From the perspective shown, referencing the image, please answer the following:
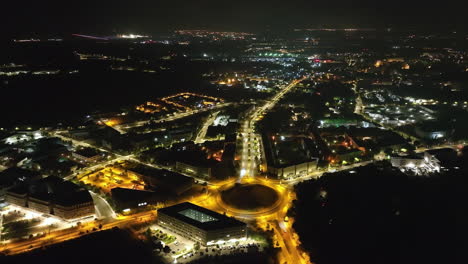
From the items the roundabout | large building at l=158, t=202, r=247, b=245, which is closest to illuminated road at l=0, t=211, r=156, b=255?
large building at l=158, t=202, r=247, b=245

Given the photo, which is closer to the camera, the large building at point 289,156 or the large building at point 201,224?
the large building at point 201,224

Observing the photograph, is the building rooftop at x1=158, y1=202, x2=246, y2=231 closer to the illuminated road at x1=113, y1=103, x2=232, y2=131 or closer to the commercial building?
the commercial building

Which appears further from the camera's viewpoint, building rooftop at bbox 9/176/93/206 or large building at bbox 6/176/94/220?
building rooftop at bbox 9/176/93/206

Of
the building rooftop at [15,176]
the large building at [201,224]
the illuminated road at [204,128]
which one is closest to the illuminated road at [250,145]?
the illuminated road at [204,128]

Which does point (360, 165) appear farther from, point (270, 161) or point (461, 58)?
point (461, 58)

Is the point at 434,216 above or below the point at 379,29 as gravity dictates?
below

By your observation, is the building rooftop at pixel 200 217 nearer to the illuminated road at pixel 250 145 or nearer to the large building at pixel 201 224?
the large building at pixel 201 224

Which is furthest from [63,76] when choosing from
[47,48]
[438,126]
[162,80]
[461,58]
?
[461,58]
